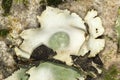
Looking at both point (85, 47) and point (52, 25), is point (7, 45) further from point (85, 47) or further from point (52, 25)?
point (85, 47)

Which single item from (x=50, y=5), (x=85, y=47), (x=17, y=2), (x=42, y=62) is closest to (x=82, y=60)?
(x=85, y=47)

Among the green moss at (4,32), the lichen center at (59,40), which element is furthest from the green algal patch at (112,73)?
the green moss at (4,32)

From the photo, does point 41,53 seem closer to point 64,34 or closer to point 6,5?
point 64,34

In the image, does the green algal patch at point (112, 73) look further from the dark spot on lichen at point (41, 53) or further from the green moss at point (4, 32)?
the green moss at point (4, 32)

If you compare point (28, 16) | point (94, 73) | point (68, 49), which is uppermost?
point (28, 16)

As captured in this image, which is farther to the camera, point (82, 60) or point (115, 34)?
point (115, 34)

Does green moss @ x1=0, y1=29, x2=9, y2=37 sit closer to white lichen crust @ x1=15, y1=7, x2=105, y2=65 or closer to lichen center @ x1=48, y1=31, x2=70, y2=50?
white lichen crust @ x1=15, y1=7, x2=105, y2=65

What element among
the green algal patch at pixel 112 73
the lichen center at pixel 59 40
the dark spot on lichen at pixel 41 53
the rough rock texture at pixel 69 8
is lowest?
the green algal patch at pixel 112 73

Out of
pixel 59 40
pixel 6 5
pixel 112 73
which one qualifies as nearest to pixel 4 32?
pixel 6 5
